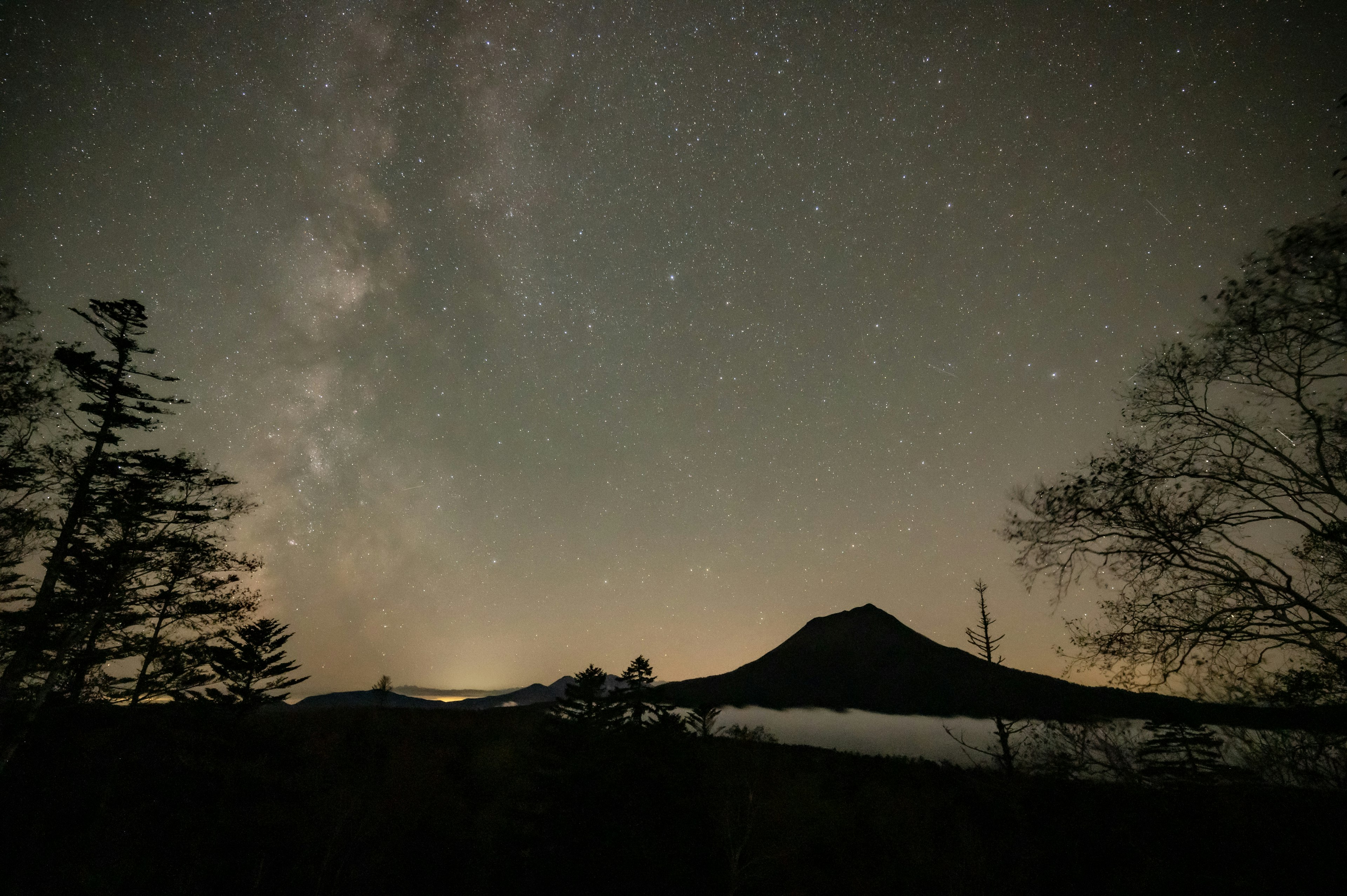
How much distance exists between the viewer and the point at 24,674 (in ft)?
47.8

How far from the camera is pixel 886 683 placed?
3984 inches

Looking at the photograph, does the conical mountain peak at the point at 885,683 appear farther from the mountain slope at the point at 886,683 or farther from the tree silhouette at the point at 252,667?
the tree silhouette at the point at 252,667

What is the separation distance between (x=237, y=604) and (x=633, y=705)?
21.5 meters

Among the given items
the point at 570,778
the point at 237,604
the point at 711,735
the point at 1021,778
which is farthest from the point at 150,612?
the point at 1021,778

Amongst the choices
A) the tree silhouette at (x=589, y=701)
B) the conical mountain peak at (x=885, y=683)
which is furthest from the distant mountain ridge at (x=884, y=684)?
the tree silhouette at (x=589, y=701)

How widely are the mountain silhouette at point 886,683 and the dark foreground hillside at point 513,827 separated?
47182mm

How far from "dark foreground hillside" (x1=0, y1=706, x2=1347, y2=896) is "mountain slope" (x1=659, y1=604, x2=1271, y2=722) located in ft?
161

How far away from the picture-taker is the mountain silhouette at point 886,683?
8119cm

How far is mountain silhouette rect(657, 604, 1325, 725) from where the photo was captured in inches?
3196

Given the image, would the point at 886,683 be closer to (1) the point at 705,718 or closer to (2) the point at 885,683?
(2) the point at 885,683

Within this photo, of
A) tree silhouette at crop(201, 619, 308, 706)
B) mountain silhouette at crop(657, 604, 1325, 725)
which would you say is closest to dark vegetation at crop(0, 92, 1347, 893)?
tree silhouette at crop(201, 619, 308, 706)

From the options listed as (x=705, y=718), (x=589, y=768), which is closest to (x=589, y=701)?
(x=589, y=768)

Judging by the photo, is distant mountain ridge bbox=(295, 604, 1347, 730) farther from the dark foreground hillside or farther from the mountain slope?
the dark foreground hillside

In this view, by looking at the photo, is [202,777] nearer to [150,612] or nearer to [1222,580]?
[150,612]
